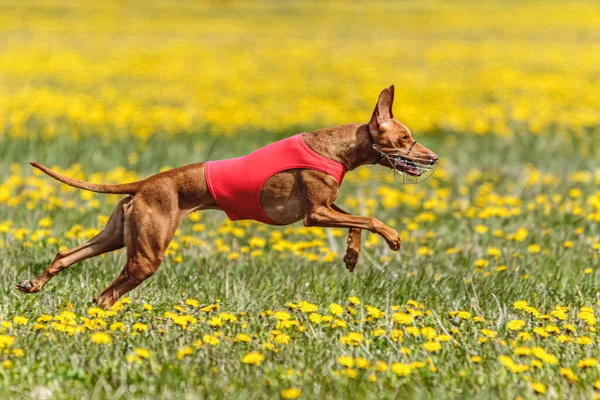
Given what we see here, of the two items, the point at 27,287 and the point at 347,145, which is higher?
the point at 347,145

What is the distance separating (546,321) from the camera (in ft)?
13.8

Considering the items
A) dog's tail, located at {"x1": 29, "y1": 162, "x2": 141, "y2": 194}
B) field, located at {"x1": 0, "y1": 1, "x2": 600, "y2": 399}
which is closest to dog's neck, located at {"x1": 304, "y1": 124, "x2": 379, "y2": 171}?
field, located at {"x1": 0, "y1": 1, "x2": 600, "y2": 399}

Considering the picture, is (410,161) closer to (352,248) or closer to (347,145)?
A: (347,145)

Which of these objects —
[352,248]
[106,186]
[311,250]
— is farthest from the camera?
[311,250]

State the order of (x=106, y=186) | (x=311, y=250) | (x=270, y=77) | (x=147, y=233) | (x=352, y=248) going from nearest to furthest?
(x=147, y=233) → (x=106, y=186) → (x=352, y=248) → (x=311, y=250) → (x=270, y=77)

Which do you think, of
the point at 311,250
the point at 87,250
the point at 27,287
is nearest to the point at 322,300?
the point at 87,250

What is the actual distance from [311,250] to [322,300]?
1357mm

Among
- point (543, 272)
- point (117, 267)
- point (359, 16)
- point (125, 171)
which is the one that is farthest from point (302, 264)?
point (359, 16)

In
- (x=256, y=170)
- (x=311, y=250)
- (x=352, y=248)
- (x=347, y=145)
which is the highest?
(x=347, y=145)

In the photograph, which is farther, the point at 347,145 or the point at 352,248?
the point at 352,248

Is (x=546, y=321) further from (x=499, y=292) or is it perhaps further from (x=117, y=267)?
(x=117, y=267)

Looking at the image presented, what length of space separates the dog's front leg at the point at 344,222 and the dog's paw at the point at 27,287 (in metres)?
1.40

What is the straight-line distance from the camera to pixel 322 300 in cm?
454

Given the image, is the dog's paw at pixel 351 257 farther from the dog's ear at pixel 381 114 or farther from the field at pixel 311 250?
the dog's ear at pixel 381 114
